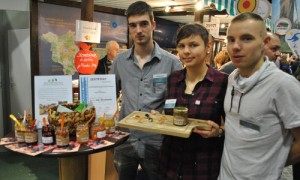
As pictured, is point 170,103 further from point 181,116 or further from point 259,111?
point 259,111

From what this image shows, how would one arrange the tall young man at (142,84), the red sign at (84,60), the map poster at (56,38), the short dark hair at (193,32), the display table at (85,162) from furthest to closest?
the map poster at (56,38), the red sign at (84,60), the tall young man at (142,84), the short dark hair at (193,32), the display table at (85,162)

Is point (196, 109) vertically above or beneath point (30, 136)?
above

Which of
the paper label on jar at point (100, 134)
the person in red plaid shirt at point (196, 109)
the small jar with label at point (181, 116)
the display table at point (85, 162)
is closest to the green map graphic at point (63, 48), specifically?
the display table at point (85, 162)

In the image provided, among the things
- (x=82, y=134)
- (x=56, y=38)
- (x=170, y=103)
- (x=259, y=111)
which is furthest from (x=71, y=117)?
(x=56, y=38)

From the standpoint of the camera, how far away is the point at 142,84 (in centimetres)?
195

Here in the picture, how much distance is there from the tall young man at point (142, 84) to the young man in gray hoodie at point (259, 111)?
71cm

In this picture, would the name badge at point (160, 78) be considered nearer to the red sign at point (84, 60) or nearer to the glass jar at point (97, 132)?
the glass jar at point (97, 132)

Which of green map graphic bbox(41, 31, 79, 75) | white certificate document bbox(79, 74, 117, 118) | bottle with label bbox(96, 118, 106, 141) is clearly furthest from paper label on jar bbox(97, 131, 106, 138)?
green map graphic bbox(41, 31, 79, 75)

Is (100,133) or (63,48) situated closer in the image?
(100,133)

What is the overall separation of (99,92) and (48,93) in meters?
0.34

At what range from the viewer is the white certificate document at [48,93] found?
67.1 inches

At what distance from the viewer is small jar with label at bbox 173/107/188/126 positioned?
1456 mm

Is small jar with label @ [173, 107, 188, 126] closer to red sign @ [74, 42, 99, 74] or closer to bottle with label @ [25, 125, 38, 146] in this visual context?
bottle with label @ [25, 125, 38, 146]

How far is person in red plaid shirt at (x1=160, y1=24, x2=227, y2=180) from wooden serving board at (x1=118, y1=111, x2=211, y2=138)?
56mm
